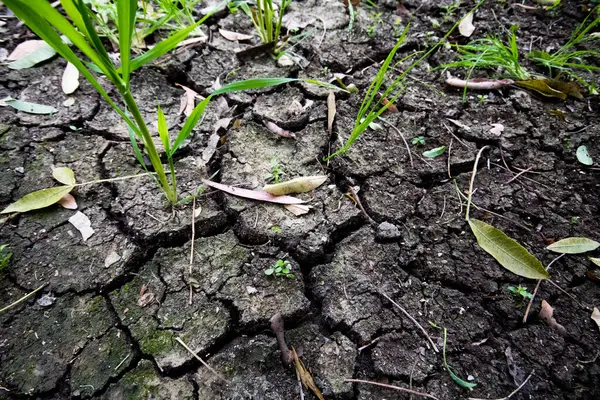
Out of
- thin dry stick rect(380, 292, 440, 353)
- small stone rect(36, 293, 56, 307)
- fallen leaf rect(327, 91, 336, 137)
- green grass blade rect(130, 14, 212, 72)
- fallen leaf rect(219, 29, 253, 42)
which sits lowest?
thin dry stick rect(380, 292, 440, 353)

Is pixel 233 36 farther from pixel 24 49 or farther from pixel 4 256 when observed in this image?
pixel 4 256

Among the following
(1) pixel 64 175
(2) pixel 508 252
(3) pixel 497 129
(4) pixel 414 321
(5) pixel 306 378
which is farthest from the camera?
(3) pixel 497 129

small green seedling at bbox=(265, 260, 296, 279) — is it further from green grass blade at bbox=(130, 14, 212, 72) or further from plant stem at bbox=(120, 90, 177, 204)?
green grass blade at bbox=(130, 14, 212, 72)

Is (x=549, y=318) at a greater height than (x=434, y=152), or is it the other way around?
(x=434, y=152)

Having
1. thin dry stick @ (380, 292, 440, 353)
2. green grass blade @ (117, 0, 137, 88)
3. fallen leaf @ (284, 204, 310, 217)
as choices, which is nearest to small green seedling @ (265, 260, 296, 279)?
fallen leaf @ (284, 204, 310, 217)

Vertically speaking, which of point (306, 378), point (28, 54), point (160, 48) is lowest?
point (306, 378)

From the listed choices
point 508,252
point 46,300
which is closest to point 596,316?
point 508,252

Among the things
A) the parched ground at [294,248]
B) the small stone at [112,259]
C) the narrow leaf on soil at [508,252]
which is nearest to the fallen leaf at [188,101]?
the parched ground at [294,248]
